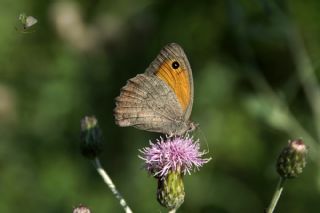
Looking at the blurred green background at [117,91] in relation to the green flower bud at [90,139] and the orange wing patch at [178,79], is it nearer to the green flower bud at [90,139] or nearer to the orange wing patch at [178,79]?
the orange wing patch at [178,79]

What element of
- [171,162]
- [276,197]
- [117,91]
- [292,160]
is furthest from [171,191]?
[117,91]

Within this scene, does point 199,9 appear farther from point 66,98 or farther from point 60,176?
point 60,176

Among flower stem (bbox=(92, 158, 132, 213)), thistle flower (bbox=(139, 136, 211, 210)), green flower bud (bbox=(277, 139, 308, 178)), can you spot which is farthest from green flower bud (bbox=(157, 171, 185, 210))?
green flower bud (bbox=(277, 139, 308, 178))

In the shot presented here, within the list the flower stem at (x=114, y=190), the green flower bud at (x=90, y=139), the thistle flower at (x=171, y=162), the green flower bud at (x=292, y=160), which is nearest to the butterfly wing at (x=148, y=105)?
the thistle flower at (x=171, y=162)

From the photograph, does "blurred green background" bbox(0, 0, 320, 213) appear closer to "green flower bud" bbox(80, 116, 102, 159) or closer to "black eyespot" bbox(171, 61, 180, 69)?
"black eyespot" bbox(171, 61, 180, 69)

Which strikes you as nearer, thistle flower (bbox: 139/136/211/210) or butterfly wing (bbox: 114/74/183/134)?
thistle flower (bbox: 139/136/211/210)
